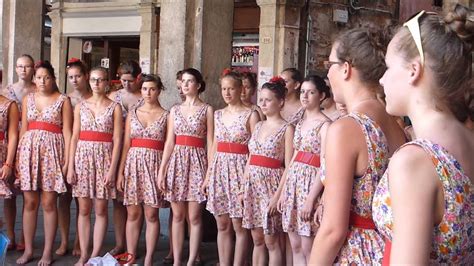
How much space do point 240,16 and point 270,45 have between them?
2.35 m

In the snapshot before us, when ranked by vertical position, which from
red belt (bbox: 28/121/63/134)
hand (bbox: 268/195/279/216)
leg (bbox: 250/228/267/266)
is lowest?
leg (bbox: 250/228/267/266)

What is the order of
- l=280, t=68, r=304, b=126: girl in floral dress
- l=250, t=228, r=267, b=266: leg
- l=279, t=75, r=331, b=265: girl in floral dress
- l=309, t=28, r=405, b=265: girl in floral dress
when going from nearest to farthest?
l=309, t=28, r=405, b=265: girl in floral dress → l=279, t=75, r=331, b=265: girl in floral dress → l=250, t=228, r=267, b=266: leg → l=280, t=68, r=304, b=126: girl in floral dress

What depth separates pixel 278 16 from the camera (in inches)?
404

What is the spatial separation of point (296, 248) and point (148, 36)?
362 inches

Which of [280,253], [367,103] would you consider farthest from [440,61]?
[280,253]

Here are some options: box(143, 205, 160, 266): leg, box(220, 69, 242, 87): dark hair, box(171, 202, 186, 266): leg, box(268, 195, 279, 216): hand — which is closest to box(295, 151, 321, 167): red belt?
box(268, 195, 279, 216): hand

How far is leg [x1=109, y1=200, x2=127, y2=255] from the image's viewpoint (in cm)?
693

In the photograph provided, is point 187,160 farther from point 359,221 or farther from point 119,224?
point 359,221

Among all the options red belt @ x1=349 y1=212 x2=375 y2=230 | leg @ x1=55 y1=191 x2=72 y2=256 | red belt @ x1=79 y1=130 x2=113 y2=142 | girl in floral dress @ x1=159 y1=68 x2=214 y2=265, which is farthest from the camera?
leg @ x1=55 y1=191 x2=72 y2=256

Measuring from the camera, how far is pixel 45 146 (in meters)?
6.55

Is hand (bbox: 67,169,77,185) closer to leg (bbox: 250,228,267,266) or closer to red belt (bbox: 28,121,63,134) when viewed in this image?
red belt (bbox: 28,121,63,134)

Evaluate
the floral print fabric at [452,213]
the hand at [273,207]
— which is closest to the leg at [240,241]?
the hand at [273,207]

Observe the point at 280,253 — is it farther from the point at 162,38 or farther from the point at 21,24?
the point at 21,24

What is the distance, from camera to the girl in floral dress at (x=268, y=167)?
5703mm
